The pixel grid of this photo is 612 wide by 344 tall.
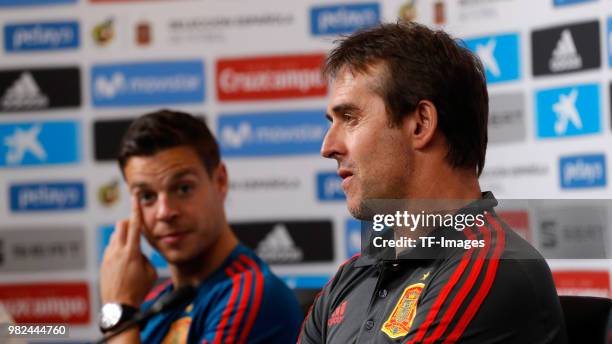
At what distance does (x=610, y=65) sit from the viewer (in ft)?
11.3

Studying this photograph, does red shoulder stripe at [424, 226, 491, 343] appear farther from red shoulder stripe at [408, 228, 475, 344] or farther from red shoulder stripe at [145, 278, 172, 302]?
red shoulder stripe at [145, 278, 172, 302]

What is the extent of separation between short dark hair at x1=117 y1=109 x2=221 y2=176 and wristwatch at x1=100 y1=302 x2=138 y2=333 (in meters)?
0.48

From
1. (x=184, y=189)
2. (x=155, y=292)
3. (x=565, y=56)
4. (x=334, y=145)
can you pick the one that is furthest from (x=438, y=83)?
(x=565, y=56)

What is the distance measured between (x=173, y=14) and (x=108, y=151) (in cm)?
75

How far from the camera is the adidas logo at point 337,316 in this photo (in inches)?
70.6

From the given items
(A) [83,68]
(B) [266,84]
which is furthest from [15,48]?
(B) [266,84]

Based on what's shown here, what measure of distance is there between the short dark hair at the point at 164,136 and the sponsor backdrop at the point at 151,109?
1433 millimetres

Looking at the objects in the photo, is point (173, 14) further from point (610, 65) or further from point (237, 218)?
point (610, 65)

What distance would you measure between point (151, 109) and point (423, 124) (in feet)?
8.71

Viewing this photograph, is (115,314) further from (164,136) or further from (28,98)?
(28,98)

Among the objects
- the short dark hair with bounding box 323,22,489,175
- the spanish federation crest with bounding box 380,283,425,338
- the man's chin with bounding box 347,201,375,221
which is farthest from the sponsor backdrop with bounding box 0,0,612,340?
the spanish federation crest with bounding box 380,283,425,338

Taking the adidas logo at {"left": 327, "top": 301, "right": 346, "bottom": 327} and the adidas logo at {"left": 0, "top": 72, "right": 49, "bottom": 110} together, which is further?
the adidas logo at {"left": 0, "top": 72, "right": 49, "bottom": 110}

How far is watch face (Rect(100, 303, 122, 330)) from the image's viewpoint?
237 cm

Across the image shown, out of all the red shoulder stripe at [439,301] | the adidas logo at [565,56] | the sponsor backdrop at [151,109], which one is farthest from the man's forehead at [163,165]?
the adidas logo at [565,56]
